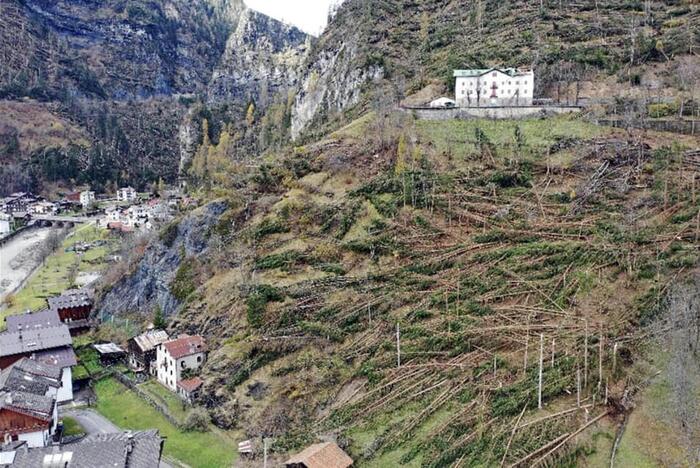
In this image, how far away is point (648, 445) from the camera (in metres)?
27.0

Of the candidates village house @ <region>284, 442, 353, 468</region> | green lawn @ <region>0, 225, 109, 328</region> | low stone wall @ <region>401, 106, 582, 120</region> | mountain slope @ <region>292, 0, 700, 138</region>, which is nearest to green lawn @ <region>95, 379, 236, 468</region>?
village house @ <region>284, 442, 353, 468</region>

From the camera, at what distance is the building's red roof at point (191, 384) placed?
3775 centimetres

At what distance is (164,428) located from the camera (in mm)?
36531

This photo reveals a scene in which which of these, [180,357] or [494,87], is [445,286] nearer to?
[180,357]

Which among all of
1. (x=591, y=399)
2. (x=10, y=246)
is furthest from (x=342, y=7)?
(x=591, y=399)

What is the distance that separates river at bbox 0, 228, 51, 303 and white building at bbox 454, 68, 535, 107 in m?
51.6

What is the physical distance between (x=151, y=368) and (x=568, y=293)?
28312 millimetres

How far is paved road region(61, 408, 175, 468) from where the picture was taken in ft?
122

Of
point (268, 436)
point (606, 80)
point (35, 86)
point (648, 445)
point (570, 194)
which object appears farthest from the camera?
point (35, 86)

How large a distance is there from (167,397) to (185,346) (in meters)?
3.36

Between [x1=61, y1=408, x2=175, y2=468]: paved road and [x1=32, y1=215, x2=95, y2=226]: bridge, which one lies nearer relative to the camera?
[x1=61, y1=408, x2=175, y2=468]: paved road

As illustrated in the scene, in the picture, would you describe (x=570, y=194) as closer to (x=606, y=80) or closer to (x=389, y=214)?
(x=389, y=214)

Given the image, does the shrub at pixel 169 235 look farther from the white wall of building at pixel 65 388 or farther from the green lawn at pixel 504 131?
the green lawn at pixel 504 131

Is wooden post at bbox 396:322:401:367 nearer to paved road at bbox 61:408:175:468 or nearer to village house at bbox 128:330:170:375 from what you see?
paved road at bbox 61:408:175:468
